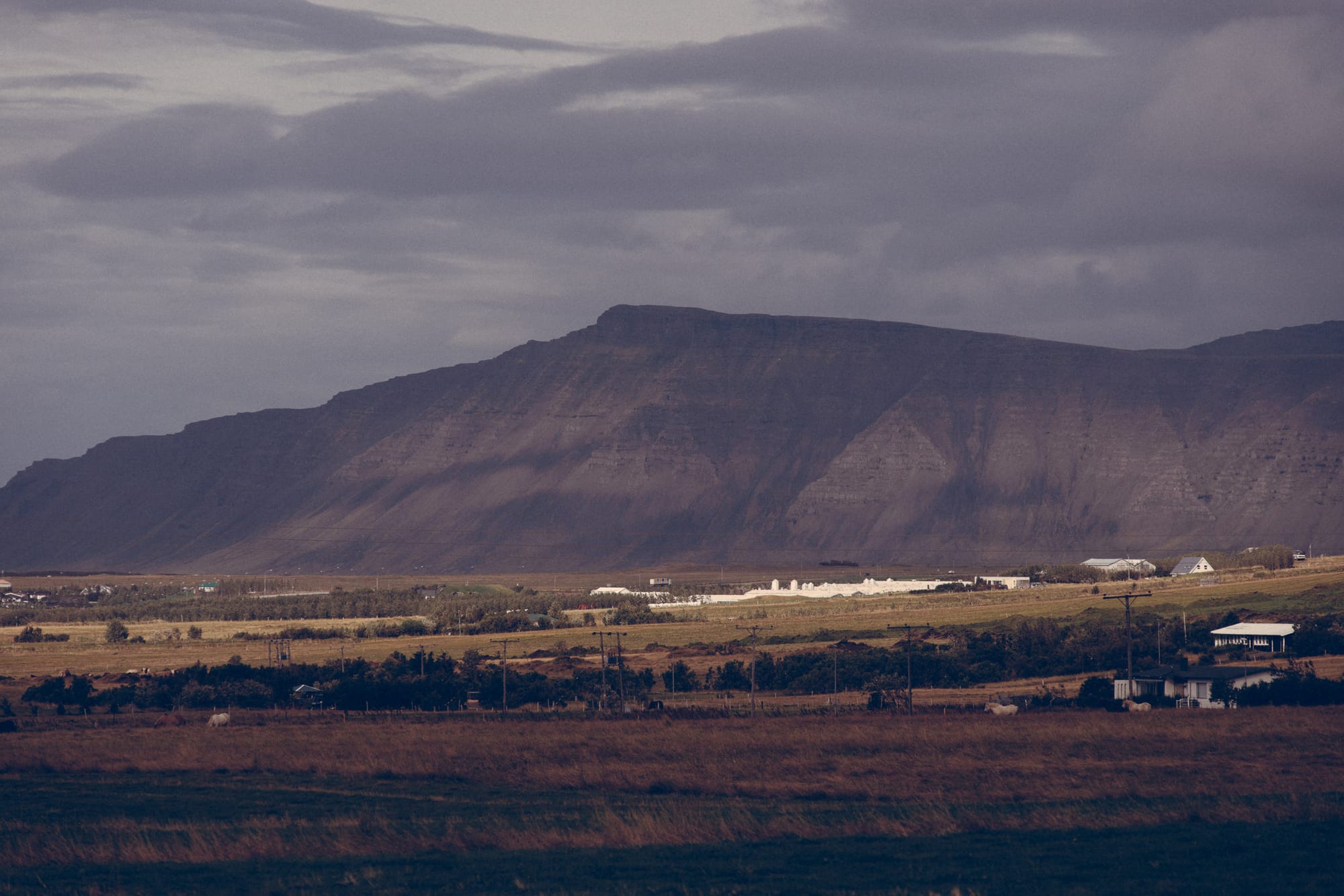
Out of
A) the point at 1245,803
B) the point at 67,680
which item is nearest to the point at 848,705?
the point at 1245,803

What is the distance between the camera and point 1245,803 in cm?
3011

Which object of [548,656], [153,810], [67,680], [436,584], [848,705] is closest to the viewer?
[153,810]

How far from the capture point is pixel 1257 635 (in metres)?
84.1

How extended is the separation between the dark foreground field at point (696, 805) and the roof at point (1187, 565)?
102 meters

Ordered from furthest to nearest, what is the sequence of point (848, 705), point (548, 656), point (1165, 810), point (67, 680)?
1. point (548, 656)
2. point (67, 680)
3. point (848, 705)
4. point (1165, 810)

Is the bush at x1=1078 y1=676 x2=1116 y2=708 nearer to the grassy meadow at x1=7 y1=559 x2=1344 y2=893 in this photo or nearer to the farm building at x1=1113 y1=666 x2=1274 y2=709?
Answer: the farm building at x1=1113 y1=666 x2=1274 y2=709

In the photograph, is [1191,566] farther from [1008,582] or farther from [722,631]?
[722,631]

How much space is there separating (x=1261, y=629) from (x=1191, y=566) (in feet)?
239

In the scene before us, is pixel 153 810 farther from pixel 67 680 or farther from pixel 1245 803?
pixel 67 680

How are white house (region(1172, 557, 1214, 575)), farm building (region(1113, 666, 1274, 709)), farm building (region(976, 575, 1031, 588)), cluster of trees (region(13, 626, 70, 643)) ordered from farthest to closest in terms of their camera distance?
1. white house (region(1172, 557, 1214, 575))
2. farm building (region(976, 575, 1031, 588))
3. cluster of trees (region(13, 626, 70, 643))
4. farm building (region(1113, 666, 1274, 709))

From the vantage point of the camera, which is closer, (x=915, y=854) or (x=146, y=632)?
(x=915, y=854)

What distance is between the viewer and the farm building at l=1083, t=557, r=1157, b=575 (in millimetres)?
155000

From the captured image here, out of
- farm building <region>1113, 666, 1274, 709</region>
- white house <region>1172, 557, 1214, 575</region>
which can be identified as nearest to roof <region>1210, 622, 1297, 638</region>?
farm building <region>1113, 666, 1274, 709</region>

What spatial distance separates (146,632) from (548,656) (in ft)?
176
